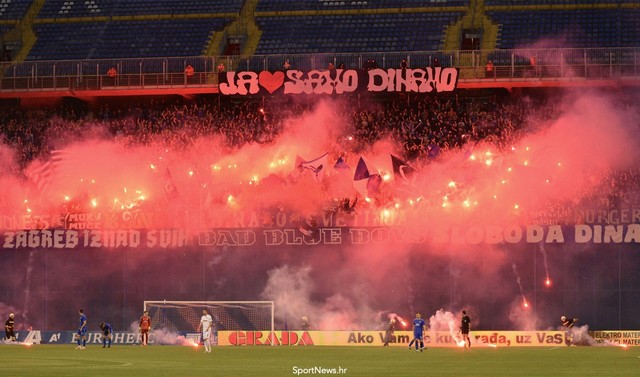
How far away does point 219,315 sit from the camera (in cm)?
5172

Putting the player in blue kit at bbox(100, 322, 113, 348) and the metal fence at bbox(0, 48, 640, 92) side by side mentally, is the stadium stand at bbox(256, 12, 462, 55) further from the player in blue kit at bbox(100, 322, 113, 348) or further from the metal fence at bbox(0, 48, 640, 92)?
the player in blue kit at bbox(100, 322, 113, 348)

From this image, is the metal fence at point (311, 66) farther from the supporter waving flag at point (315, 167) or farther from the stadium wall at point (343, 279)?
the stadium wall at point (343, 279)

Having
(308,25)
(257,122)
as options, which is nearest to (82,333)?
(257,122)

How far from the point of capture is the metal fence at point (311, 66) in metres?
51.3

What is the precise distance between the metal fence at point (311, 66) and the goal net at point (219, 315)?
995 cm

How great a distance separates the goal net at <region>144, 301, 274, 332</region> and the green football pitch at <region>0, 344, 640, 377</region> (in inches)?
134

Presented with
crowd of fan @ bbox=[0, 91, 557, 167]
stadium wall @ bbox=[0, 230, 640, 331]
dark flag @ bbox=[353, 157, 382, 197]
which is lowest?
stadium wall @ bbox=[0, 230, 640, 331]

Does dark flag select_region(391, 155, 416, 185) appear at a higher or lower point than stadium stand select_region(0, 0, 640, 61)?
lower

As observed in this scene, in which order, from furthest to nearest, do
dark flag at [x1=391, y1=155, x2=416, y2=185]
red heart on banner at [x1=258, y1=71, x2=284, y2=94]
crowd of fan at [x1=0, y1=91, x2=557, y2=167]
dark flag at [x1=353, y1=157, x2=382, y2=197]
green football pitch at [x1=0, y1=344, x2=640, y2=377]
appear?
red heart on banner at [x1=258, y1=71, x2=284, y2=94], crowd of fan at [x1=0, y1=91, x2=557, y2=167], dark flag at [x1=353, y1=157, x2=382, y2=197], dark flag at [x1=391, y1=155, x2=416, y2=185], green football pitch at [x1=0, y1=344, x2=640, y2=377]

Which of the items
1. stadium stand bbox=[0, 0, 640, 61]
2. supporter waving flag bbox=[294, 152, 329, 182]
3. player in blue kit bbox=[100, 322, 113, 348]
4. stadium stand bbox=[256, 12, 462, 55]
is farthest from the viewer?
stadium stand bbox=[256, 12, 462, 55]

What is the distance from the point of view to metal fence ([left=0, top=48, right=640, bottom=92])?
168 ft

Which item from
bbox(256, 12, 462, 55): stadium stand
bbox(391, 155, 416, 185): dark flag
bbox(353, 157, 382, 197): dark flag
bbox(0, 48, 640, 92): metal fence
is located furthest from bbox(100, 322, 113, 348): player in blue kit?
bbox(256, 12, 462, 55): stadium stand

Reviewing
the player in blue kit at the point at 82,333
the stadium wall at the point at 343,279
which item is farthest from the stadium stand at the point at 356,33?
the player in blue kit at the point at 82,333

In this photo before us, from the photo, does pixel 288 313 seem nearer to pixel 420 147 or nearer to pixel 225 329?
pixel 225 329
